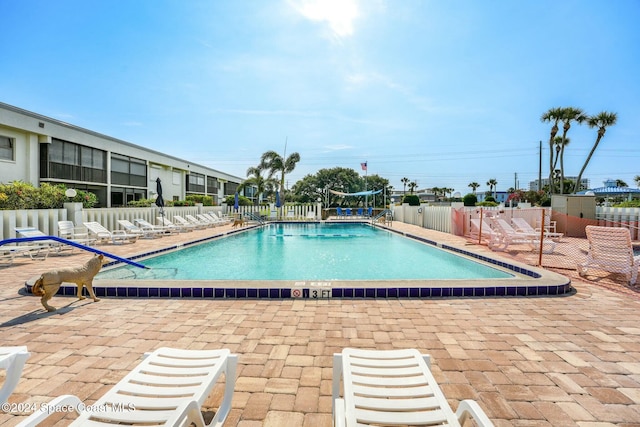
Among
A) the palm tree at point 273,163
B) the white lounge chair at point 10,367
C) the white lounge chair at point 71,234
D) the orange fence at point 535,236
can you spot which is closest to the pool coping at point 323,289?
the orange fence at point 535,236

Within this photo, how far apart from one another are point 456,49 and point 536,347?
10.0 m

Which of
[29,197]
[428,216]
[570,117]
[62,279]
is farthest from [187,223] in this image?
[570,117]

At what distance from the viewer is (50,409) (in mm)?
1265

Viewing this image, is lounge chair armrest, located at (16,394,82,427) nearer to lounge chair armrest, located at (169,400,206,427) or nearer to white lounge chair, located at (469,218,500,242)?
lounge chair armrest, located at (169,400,206,427)

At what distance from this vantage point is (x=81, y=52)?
10977mm

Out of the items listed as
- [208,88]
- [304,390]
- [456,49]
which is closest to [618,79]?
[456,49]

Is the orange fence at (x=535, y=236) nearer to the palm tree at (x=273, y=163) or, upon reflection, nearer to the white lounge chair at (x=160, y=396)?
the white lounge chair at (x=160, y=396)

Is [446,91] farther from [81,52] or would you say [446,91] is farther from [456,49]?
[81,52]

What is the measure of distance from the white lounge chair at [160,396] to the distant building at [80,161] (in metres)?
17.0

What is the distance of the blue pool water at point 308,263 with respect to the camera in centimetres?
639

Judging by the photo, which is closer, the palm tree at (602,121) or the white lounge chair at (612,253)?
the white lounge chair at (612,253)

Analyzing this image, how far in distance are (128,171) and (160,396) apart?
77.9 ft

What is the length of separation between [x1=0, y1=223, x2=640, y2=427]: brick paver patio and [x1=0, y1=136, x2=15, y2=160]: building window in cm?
1340

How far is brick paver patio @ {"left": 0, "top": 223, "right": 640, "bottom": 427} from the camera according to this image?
1974mm
